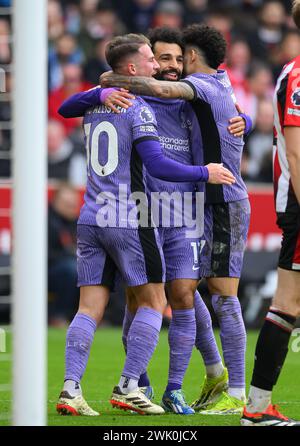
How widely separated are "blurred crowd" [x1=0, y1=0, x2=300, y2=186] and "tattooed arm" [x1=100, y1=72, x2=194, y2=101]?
229 inches

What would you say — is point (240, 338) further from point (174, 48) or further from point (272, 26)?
point (272, 26)

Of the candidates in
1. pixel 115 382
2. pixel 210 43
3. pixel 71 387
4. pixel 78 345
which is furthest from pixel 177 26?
pixel 71 387

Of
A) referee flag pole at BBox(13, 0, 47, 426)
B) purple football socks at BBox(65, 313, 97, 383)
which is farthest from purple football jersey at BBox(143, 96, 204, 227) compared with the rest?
referee flag pole at BBox(13, 0, 47, 426)

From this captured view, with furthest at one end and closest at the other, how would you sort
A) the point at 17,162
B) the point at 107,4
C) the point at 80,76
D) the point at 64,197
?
the point at 107,4 → the point at 80,76 → the point at 64,197 → the point at 17,162

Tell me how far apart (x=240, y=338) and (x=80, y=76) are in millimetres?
8222

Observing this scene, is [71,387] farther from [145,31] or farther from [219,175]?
[145,31]

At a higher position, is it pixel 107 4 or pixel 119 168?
pixel 107 4

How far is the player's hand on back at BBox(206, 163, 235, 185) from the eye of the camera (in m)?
5.84

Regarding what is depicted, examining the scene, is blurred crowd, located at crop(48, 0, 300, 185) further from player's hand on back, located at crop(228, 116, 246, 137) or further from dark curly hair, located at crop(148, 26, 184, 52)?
player's hand on back, located at crop(228, 116, 246, 137)

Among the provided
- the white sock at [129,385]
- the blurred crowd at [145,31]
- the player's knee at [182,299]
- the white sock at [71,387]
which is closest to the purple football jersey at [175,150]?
the player's knee at [182,299]

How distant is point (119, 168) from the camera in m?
6.02

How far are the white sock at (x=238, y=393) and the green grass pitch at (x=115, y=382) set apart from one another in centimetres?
25

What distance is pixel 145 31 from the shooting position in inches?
606
